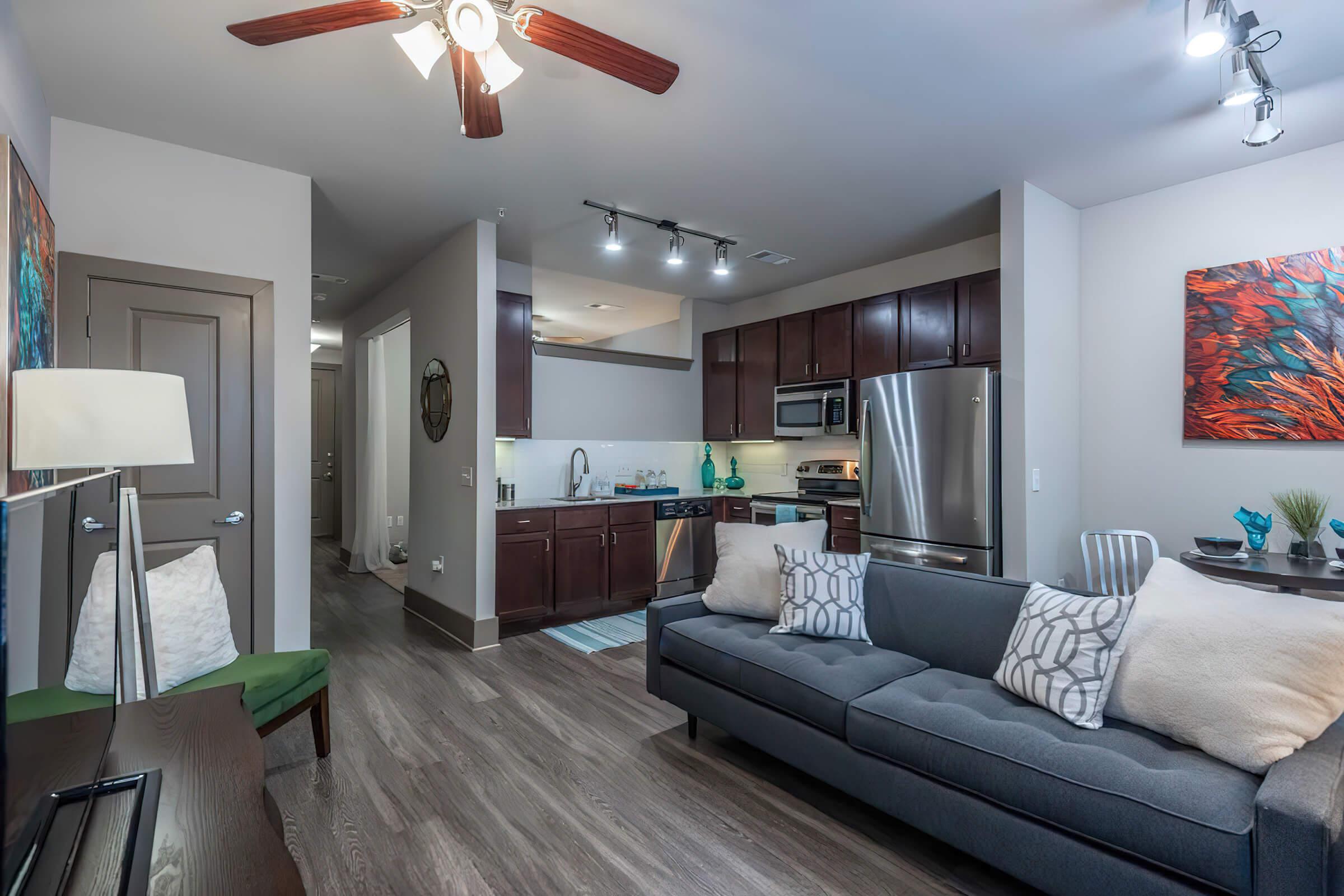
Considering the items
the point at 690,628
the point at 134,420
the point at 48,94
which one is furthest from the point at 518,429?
the point at 134,420

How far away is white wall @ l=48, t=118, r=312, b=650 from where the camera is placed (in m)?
2.87

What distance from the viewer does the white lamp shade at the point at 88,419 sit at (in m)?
1.48

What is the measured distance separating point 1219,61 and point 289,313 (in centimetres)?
424

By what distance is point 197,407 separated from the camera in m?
3.09

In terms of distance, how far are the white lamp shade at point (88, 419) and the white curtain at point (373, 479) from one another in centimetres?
502

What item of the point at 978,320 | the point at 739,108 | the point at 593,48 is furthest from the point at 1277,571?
the point at 593,48

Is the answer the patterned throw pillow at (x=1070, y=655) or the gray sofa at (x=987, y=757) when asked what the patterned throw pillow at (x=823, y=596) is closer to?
the gray sofa at (x=987, y=757)

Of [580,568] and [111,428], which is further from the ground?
[111,428]

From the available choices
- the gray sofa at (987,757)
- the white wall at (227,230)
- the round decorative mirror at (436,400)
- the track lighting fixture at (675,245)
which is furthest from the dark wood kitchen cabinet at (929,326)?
the white wall at (227,230)

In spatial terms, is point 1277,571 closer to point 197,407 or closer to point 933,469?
point 933,469

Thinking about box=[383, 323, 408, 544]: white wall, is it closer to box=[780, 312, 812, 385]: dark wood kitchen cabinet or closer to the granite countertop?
the granite countertop

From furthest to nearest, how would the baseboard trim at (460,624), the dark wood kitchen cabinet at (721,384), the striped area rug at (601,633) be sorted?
the dark wood kitchen cabinet at (721,384) → the striped area rug at (601,633) → the baseboard trim at (460,624)

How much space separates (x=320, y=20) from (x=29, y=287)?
143 centimetres

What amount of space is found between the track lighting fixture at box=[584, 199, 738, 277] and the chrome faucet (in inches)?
70.0
